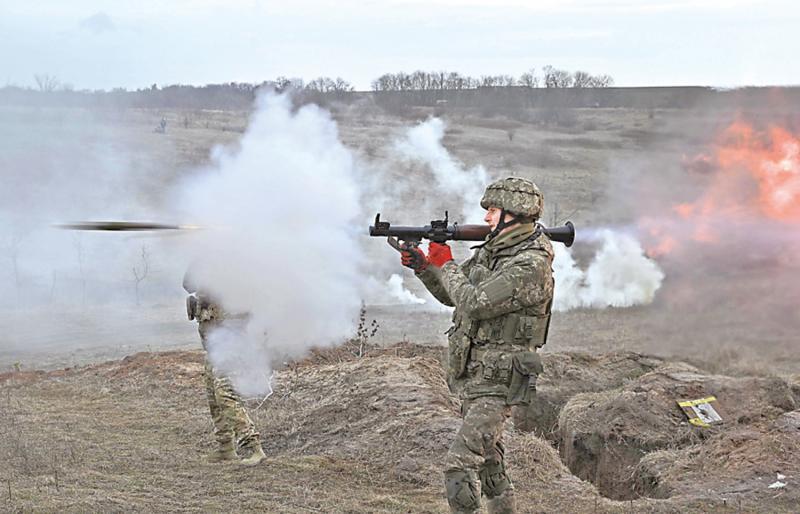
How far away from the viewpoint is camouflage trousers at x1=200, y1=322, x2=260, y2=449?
8.43 m

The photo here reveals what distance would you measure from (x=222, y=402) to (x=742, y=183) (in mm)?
12240

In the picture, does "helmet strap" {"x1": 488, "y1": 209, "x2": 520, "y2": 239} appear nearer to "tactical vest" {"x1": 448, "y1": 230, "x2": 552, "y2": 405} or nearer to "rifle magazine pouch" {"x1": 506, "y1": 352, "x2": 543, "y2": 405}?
"tactical vest" {"x1": 448, "y1": 230, "x2": 552, "y2": 405}

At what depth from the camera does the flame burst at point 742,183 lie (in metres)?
15.9

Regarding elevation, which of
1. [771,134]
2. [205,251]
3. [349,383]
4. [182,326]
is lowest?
[182,326]

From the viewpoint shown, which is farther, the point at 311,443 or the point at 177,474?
the point at 311,443

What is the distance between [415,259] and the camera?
634cm

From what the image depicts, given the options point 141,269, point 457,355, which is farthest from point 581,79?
point 457,355

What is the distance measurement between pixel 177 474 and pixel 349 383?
3.73 meters

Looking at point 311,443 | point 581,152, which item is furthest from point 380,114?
point 311,443

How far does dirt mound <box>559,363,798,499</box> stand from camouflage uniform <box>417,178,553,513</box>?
301cm

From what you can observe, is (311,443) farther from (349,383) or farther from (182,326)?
(182,326)

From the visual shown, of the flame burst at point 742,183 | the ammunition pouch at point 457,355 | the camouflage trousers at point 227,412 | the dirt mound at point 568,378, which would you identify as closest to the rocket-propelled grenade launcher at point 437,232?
the ammunition pouch at point 457,355

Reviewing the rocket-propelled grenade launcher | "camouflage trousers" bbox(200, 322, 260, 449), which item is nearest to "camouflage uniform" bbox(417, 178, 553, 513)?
the rocket-propelled grenade launcher

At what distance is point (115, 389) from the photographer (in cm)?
1258
